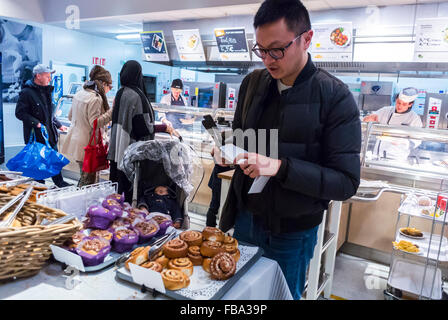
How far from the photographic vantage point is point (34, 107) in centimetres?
434

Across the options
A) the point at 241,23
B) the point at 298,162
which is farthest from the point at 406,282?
the point at 241,23

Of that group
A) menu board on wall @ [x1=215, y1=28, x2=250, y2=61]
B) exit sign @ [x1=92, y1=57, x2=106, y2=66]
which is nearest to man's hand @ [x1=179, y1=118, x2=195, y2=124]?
menu board on wall @ [x1=215, y1=28, x2=250, y2=61]

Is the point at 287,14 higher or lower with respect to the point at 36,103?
higher

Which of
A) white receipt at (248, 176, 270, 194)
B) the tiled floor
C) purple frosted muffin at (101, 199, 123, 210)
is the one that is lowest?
the tiled floor

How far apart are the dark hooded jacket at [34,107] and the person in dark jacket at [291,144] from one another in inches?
148

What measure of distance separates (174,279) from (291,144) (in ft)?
2.09

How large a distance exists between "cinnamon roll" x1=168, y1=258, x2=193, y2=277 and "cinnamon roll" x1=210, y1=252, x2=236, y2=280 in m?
0.07

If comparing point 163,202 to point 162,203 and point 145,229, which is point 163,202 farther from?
point 145,229

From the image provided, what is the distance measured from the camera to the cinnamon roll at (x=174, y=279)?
986 millimetres

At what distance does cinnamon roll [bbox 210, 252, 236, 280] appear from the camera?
3.46 ft

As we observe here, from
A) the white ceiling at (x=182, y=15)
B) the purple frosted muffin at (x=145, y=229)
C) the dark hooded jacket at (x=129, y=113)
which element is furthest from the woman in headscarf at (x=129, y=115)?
the white ceiling at (x=182, y=15)

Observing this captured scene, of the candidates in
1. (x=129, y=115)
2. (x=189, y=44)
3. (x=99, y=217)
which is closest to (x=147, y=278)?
(x=99, y=217)

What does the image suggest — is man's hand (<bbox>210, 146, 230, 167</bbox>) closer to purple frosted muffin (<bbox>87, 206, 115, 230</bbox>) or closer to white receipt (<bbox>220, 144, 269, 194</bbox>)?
white receipt (<bbox>220, 144, 269, 194</bbox>)
